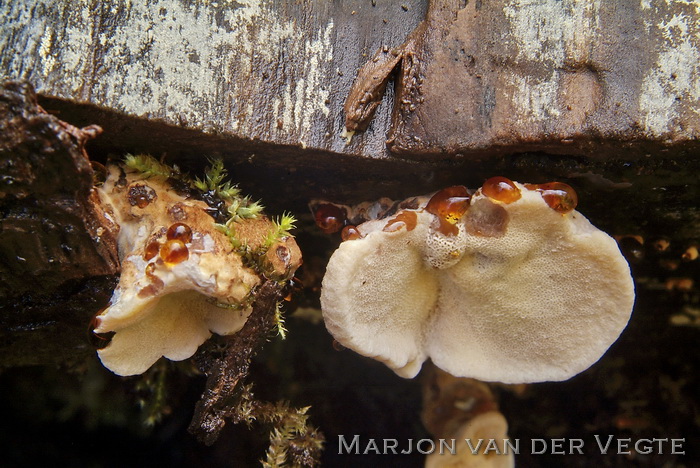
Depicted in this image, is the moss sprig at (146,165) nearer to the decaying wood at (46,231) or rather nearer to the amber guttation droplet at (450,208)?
the decaying wood at (46,231)

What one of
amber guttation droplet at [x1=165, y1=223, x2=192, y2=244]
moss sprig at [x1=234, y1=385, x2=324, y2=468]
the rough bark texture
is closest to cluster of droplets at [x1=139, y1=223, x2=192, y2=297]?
amber guttation droplet at [x1=165, y1=223, x2=192, y2=244]

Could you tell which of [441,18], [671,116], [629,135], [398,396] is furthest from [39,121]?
[398,396]

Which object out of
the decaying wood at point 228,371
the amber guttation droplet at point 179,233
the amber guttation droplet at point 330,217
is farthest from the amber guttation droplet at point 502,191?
the amber guttation droplet at point 179,233

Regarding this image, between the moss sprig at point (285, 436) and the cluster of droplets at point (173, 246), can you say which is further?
the moss sprig at point (285, 436)

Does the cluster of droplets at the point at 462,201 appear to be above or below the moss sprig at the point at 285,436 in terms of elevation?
above

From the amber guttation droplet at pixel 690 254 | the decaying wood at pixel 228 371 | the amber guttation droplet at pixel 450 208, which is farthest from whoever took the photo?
the amber guttation droplet at pixel 690 254

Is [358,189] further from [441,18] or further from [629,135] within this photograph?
[629,135]

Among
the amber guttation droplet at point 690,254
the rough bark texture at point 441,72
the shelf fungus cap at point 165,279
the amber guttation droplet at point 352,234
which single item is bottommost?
the shelf fungus cap at point 165,279
